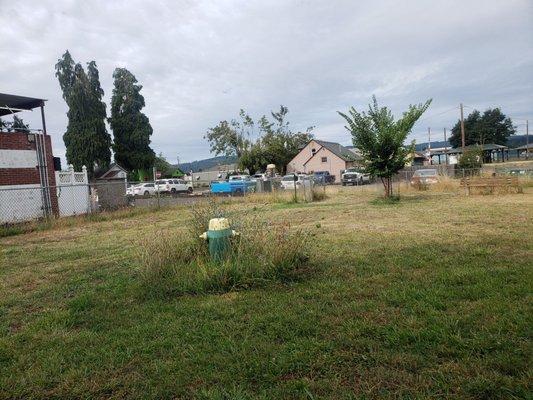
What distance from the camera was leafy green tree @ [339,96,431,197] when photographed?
55.6 ft

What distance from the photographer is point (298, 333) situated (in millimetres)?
3457

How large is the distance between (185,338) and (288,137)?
66.8m

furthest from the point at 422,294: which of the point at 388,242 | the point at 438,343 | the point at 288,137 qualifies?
the point at 288,137

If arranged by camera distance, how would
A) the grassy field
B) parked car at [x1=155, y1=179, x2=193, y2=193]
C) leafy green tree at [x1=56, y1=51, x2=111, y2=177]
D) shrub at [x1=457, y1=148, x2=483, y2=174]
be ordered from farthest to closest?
leafy green tree at [x1=56, y1=51, x2=111, y2=177]
shrub at [x1=457, y1=148, x2=483, y2=174]
parked car at [x1=155, y1=179, x2=193, y2=193]
the grassy field

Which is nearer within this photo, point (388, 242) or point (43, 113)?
point (388, 242)

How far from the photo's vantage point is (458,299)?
3998 mm

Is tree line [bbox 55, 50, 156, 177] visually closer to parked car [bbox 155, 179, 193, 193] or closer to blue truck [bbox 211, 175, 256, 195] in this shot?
parked car [bbox 155, 179, 193, 193]

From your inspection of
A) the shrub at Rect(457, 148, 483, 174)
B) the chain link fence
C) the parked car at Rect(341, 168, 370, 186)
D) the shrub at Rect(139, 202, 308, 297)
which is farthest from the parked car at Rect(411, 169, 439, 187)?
the shrub at Rect(139, 202, 308, 297)

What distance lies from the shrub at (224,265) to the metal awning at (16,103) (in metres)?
14.0

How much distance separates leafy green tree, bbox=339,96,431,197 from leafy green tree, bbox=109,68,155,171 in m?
38.8

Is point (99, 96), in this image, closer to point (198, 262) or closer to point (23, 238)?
point (23, 238)

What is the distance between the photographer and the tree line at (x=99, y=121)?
4584 centimetres

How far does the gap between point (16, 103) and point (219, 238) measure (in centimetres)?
1639

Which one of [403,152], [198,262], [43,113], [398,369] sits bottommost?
[398,369]
